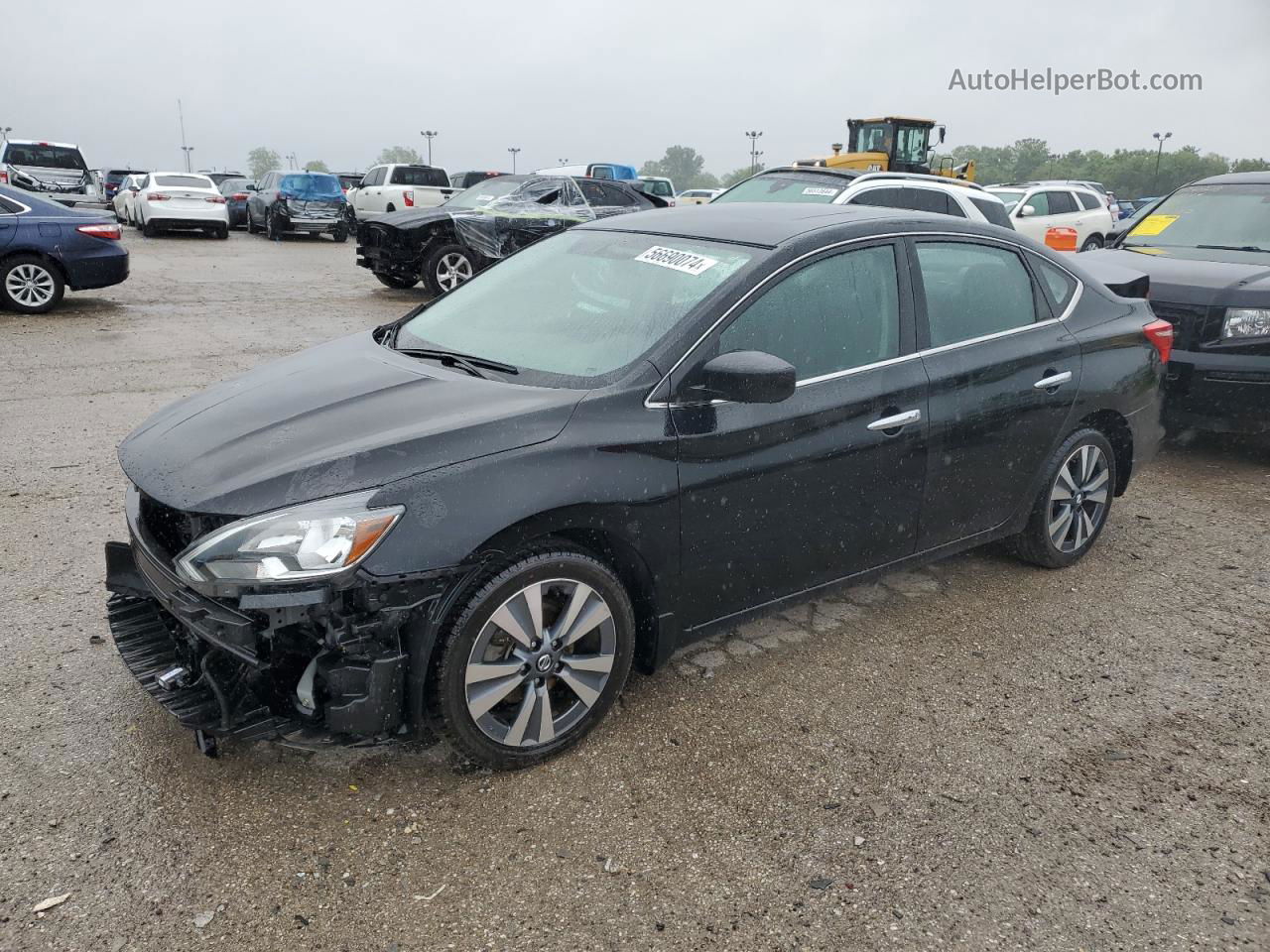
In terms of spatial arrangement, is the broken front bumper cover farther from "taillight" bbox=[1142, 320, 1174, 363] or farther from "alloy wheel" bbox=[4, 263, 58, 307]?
"alloy wheel" bbox=[4, 263, 58, 307]

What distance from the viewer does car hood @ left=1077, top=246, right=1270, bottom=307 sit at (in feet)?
19.2

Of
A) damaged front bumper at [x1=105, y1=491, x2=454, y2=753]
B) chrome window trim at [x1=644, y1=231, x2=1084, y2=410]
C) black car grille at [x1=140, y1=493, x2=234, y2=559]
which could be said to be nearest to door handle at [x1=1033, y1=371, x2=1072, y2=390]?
chrome window trim at [x1=644, y1=231, x2=1084, y2=410]

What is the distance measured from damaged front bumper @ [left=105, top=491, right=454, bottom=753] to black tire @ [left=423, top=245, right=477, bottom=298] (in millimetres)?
10242

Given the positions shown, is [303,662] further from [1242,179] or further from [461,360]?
[1242,179]

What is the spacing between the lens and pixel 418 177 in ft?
80.4

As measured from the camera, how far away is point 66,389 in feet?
24.5

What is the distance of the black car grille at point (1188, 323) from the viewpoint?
592 centimetres

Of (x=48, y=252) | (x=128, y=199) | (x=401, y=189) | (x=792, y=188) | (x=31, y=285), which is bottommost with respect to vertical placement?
(x=31, y=285)

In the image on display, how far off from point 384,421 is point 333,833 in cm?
116

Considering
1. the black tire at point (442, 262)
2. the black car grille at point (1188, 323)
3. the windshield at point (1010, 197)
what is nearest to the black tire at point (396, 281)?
the black tire at point (442, 262)

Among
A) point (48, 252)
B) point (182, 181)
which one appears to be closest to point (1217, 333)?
point (48, 252)

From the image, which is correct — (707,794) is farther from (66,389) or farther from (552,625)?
(66,389)

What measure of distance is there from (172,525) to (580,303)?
1563 mm

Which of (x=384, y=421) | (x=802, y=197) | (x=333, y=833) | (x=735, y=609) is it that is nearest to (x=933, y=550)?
(x=735, y=609)
